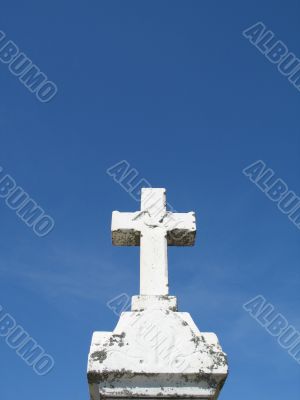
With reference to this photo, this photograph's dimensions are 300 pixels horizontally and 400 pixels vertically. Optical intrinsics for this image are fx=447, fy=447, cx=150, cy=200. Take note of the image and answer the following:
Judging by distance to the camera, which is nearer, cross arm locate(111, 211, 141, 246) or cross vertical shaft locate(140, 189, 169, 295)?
cross vertical shaft locate(140, 189, 169, 295)

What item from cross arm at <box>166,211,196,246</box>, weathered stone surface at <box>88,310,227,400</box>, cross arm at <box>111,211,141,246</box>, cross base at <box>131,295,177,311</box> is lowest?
weathered stone surface at <box>88,310,227,400</box>

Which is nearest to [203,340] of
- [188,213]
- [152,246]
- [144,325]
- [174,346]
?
[174,346]

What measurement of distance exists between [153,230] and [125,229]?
0.28m

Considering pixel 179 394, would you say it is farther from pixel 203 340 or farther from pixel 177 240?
pixel 177 240

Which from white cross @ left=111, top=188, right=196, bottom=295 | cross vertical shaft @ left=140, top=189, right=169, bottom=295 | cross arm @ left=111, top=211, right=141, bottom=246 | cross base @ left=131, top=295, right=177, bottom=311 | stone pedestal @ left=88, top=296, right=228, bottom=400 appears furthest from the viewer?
cross arm @ left=111, top=211, right=141, bottom=246

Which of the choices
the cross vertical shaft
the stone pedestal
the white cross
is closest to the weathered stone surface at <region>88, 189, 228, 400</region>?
the stone pedestal

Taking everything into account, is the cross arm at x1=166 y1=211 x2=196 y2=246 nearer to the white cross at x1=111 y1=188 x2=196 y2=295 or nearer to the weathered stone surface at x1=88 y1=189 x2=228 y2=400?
the white cross at x1=111 y1=188 x2=196 y2=295

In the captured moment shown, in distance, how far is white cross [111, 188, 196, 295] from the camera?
4.25 metres

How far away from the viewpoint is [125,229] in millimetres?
4480

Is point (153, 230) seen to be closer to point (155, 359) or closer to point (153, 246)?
point (153, 246)

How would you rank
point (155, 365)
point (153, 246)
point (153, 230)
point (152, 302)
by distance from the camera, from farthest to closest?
point (153, 230)
point (153, 246)
point (152, 302)
point (155, 365)

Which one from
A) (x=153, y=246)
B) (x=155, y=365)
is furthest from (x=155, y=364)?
(x=153, y=246)

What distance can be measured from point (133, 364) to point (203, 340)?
572 mm

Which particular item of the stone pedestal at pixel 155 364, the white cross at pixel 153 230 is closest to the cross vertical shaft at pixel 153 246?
the white cross at pixel 153 230
